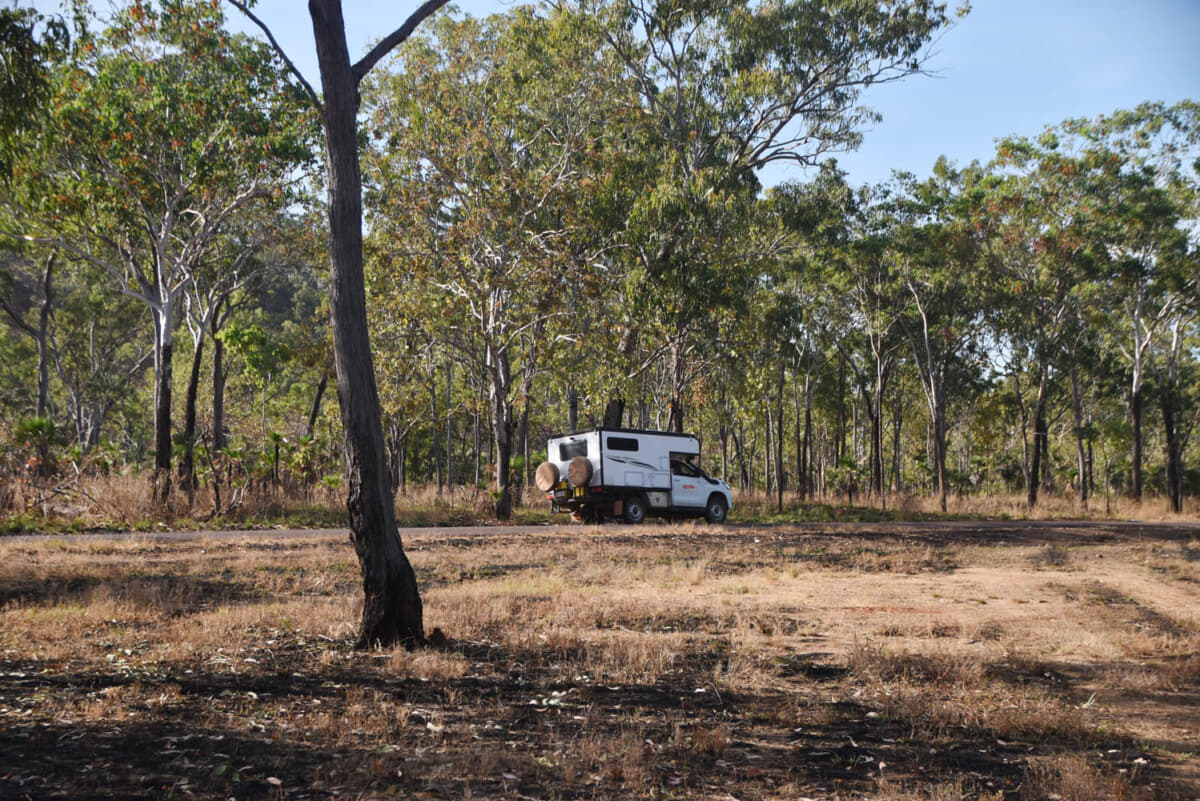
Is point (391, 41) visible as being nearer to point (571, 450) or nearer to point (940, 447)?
point (571, 450)

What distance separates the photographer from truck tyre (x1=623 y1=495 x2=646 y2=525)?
80.7ft

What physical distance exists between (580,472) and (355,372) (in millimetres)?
16779

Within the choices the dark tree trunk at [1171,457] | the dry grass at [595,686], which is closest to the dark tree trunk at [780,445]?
the dark tree trunk at [1171,457]

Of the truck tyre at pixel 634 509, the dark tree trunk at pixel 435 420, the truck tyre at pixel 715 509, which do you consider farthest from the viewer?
the dark tree trunk at pixel 435 420

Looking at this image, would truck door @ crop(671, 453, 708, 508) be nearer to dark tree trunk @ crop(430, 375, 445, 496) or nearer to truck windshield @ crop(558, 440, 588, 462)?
truck windshield @ crop(558, 440, 588, 462)

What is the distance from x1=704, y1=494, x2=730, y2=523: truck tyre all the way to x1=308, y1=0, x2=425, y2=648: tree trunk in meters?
19.4

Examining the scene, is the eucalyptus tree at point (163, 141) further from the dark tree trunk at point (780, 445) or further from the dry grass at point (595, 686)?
the dark tree trunk at point (780, 445)

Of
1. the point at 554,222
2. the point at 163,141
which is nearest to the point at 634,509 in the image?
the point at 554,222

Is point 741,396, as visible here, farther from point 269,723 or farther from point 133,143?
point 269,723

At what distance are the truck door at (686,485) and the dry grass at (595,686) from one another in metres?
12.4

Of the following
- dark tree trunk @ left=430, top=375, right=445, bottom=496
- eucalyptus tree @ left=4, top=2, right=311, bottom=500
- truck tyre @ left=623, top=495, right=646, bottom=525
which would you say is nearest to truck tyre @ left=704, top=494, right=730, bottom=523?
truck tyre @ left=623, top=495, right=646, bottom=525

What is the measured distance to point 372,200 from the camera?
26.1 meters

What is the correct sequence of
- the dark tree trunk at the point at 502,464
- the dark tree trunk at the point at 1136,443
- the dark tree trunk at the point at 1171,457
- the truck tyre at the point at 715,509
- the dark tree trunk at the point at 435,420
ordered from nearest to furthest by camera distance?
the dark tree trunk at the point at 502,464 → the truck tyre at the point at 715,509 → the dark tree trunk at the point at 435,420 → the dark tree trunk at the point at 1171,457 → the dark tree trunk at the point at 1136,443

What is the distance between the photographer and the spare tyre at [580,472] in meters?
24.2
